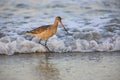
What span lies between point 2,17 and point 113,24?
1.87 m

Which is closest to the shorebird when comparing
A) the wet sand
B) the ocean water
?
the ocean water

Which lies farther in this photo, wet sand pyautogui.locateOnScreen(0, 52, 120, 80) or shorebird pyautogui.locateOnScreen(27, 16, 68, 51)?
shorebird pyautogui.locateOnScreen(27, 16, 68, 51)

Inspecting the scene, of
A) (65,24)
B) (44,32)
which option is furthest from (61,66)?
(65,24)

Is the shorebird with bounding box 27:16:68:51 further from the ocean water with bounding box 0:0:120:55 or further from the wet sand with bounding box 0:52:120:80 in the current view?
the wet sand with bounding box 0:52:120:80

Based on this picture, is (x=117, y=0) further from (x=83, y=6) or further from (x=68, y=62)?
(x=68, y=62)

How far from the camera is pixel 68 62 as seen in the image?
6922mm

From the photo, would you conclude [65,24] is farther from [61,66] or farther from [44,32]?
[61,66]

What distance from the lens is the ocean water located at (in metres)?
7.71

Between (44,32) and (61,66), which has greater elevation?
(44,32)

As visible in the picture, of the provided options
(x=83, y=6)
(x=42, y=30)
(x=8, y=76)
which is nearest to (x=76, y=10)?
(x=83, y=6)

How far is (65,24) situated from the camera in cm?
854

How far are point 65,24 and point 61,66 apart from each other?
1.97 m

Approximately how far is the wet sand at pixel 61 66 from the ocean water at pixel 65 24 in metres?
0.24

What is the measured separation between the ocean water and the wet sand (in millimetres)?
242
